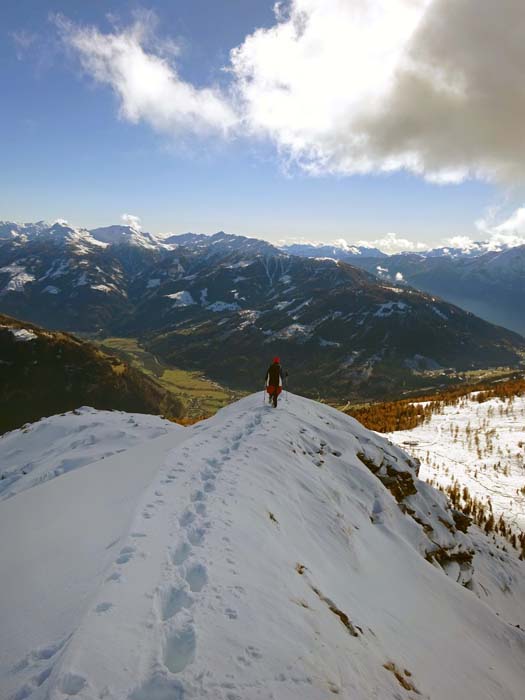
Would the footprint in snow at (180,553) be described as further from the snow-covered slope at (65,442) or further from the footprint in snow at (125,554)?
the snow-covered slope at (65,442)

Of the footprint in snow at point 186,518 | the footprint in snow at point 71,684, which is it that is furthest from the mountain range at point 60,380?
the footprint in snow at point 71,684

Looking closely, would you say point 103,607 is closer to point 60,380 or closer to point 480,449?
point 480,449

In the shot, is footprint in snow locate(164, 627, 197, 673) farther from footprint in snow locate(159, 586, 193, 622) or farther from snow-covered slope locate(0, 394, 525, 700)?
footprint in snow locate(159, 586, 193, 622)

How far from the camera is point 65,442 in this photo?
93.2 ft

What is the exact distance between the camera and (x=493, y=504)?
2583cm

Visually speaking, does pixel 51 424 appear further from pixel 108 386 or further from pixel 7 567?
pixel 108 386

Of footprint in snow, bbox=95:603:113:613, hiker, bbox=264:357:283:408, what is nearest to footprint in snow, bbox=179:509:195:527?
footprint in snow, bbox=95:603:113:613

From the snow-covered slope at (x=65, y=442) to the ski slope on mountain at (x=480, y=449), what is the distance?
72.5 ft

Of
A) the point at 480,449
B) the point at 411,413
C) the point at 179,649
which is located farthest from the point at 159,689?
the point at 411,413

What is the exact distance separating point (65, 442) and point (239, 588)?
26140 mm

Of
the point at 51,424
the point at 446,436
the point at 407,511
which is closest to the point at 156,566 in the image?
the point at 407,511

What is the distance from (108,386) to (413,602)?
546 ft

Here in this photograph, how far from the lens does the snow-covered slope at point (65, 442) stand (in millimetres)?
23094

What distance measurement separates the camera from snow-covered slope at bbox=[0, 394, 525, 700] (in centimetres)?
538
